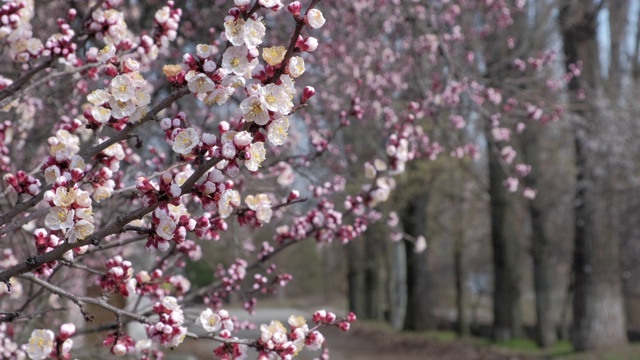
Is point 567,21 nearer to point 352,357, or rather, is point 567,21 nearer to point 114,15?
point 352,357

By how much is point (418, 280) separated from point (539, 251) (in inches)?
178

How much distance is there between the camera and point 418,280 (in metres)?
19.7

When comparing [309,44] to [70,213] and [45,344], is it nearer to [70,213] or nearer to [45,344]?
[70,213]

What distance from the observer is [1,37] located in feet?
11.1

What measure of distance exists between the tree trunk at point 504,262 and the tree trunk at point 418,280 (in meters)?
3.06

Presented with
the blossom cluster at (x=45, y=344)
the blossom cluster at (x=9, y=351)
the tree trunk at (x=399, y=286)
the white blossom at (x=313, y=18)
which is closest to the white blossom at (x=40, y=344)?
the blossom cluster at (x=45, y=344)

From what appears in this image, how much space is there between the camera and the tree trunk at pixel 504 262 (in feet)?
53.1

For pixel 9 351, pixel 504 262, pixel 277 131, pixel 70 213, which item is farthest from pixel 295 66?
pixel 504 262

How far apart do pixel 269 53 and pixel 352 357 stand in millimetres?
14561

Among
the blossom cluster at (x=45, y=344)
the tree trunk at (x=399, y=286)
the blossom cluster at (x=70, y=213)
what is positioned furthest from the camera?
the tree trunk at (x=399, y=286)

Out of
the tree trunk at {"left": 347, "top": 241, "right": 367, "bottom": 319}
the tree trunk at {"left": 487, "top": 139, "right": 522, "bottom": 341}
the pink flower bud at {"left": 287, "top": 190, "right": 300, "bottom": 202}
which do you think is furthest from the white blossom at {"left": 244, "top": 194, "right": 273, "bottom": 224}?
the tree trunk at {"left": 347, "top": 241, "right": 367, "bottom": 319}

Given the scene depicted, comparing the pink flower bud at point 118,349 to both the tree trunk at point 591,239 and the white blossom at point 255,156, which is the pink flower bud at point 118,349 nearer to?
the white blossom at point 255,156

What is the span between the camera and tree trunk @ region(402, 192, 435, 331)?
19.5m

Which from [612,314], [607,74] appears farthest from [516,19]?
[612,314]
